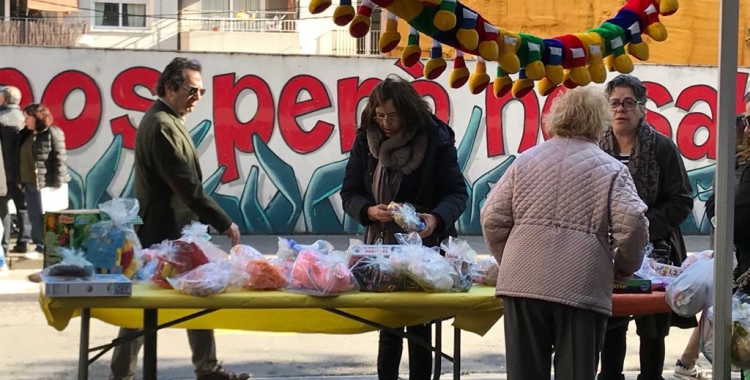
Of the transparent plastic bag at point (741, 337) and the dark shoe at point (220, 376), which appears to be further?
the dark shoe at point (220, 376)

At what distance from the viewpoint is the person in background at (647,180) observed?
516cm

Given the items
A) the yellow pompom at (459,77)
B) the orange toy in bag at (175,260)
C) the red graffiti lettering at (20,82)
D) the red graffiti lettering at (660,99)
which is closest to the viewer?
the orange toy in bag at (175,260)

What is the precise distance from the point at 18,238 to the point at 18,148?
111 centimetres

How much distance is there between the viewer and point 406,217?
4.89 meters

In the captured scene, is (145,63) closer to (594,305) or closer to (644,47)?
(644,47)

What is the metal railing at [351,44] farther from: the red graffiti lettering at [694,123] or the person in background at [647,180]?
the person in background at [647,180]

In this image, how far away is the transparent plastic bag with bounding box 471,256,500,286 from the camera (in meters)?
4.69

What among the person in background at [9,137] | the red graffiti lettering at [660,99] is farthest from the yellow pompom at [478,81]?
the red graffiti lettering at [660,99]

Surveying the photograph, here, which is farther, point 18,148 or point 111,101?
point 111,101

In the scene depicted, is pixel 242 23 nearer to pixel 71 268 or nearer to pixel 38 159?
pixel 38 159

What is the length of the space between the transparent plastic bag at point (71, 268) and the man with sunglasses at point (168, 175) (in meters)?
1.07

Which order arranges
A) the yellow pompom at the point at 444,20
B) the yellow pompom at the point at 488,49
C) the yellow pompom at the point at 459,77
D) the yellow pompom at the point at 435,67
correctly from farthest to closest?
the yellow pompom at the point at 459,77 → the yellow pompom at the point at 435,67 → the yellow pompom at the point at 488,49 → the yellow pompom at the point at 444,20

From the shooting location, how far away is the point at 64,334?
7.44 meters

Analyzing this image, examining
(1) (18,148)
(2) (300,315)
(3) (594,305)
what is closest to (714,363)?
(3) (594,305)
